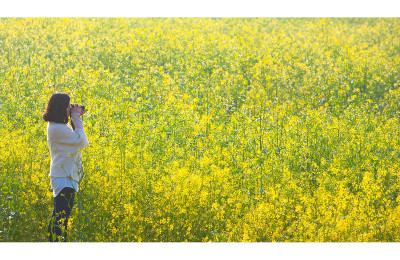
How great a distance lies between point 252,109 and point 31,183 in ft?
14.1

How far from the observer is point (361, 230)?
4320 millimetres

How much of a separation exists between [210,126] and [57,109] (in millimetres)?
3258

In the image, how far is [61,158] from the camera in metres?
4.08

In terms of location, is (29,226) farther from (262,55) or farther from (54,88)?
(262,55)

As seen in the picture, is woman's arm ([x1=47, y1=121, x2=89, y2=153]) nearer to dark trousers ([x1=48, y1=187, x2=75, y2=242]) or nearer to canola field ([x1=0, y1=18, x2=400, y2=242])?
dark trousers ([x1=48, y1=187, x2=75, y2=242])

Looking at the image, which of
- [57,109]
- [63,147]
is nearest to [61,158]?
[63,147]

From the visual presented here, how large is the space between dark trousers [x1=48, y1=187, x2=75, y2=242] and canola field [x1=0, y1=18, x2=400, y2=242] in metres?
0.21

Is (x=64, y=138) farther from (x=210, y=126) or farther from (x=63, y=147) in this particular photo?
(x=210, y=126)

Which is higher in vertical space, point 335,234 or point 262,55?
point 262,55

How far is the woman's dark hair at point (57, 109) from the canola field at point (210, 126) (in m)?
0.92

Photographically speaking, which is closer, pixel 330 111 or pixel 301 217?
pixel 301 217
